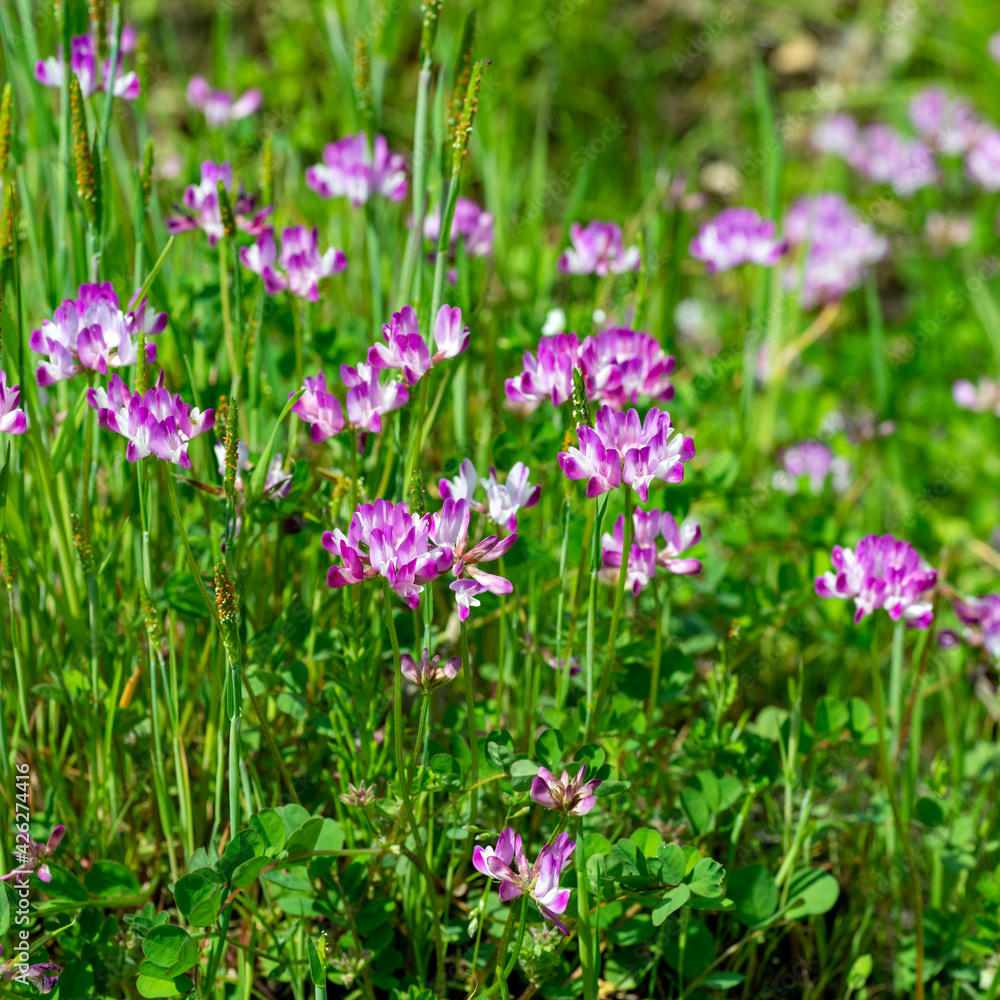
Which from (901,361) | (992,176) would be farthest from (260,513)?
(992,176)

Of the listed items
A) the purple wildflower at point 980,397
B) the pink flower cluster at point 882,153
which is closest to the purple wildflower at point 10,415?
the purple wildflower at point 980,397

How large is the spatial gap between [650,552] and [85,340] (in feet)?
2.30

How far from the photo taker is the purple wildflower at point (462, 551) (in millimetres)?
1029

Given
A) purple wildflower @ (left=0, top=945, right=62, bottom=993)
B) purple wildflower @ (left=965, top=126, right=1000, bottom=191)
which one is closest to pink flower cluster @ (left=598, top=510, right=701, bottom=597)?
purple wildflower @ (left=0, top=945, right=62, bottom=993)

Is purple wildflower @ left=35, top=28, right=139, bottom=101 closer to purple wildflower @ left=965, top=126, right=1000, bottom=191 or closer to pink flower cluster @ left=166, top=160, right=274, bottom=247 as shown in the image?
pink flower cluster @ left=166, top=160, right=274, bottom=247

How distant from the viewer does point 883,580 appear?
1.27 meters

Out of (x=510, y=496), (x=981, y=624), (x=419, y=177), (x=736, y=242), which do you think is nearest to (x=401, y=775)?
(x=510, y=496)

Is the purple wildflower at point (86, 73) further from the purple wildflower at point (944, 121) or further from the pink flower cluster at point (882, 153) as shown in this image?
the purple wildflower at point (944, 121)

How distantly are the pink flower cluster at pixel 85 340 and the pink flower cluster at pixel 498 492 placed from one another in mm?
372

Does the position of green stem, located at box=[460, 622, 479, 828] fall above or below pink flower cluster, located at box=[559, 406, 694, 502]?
below

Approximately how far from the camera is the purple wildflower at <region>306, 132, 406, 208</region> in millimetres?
1700

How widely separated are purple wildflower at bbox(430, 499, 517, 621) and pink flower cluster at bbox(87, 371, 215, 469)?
0.27 m

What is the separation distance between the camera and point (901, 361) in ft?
9.26

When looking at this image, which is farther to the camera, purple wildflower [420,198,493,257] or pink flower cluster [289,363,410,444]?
purple wildflower [420,198,493,257]
